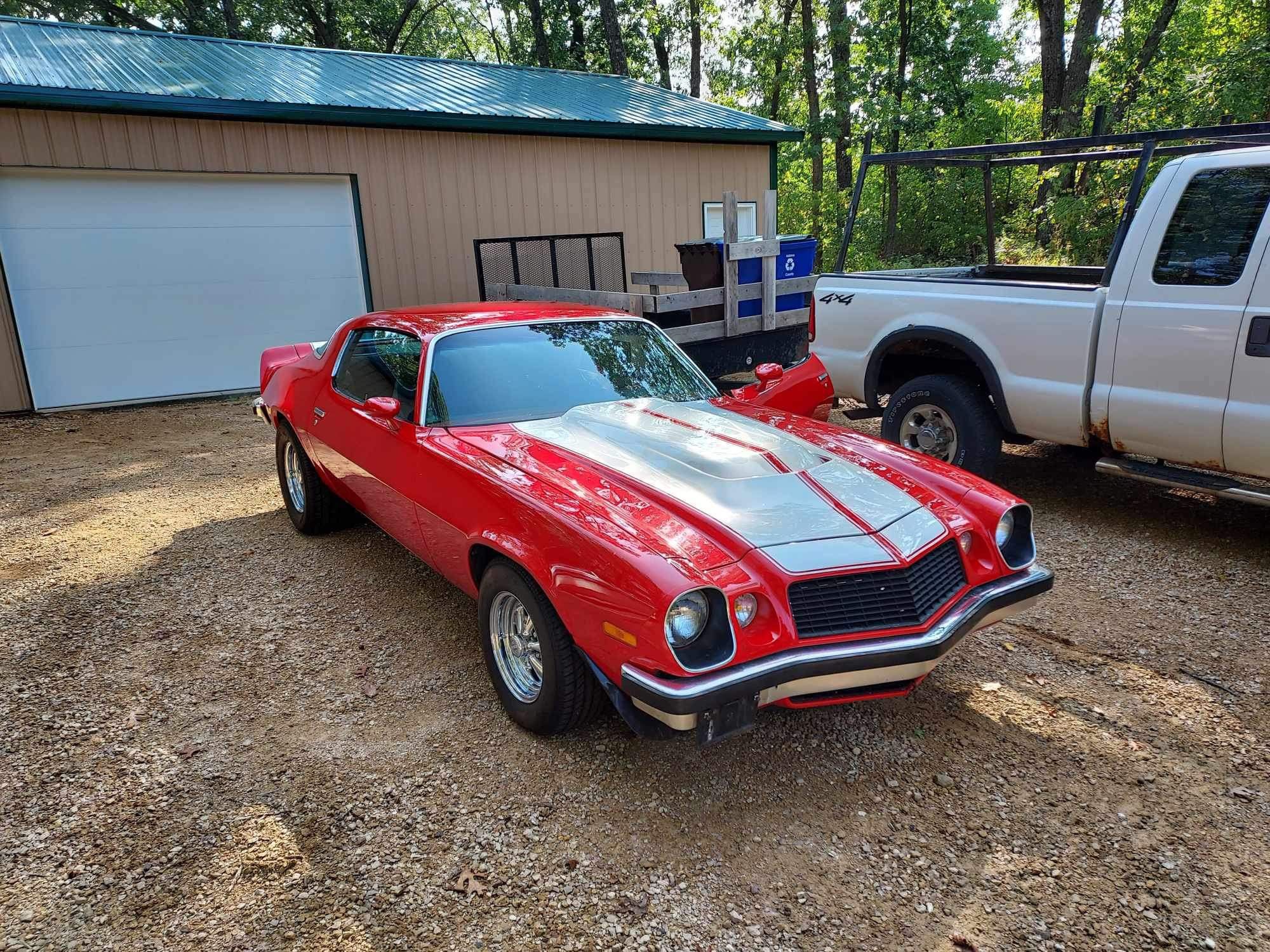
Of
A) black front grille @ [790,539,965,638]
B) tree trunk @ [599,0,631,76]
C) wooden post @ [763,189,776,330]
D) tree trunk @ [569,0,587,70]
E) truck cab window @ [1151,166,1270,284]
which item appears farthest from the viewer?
tree trunk @ [569,0,587,70]

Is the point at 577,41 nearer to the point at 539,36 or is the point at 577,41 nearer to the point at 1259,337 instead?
the point at 539,36

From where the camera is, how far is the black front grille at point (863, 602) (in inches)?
102

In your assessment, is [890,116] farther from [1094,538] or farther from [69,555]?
[69,555]

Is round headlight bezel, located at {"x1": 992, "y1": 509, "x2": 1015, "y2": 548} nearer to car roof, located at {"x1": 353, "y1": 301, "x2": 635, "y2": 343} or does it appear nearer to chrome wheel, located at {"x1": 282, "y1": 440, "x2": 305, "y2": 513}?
car roof, located at {"x1": 353, "y1": 301, "x2": 635, "y2": 343}

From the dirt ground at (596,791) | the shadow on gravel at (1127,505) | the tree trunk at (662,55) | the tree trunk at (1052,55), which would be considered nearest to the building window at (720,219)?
the tree trunk at (1052,55)

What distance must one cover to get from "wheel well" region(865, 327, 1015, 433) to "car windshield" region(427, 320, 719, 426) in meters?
2.01

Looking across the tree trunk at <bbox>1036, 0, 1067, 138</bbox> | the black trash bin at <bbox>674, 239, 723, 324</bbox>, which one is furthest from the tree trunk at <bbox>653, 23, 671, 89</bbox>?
the black trash bin at <bbox>674, 239, 723, 324</bbox>

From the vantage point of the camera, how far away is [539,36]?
25.4 metres

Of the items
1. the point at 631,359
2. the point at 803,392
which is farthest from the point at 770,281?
the point at 631,359

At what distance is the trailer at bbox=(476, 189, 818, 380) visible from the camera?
7.91m

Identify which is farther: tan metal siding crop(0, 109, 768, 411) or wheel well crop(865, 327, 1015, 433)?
tan metal siding crop(0, 109, 768, 411)

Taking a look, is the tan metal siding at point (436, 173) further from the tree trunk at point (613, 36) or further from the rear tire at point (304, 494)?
the tree trunk at point (613, 36)

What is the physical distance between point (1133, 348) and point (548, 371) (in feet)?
10.6

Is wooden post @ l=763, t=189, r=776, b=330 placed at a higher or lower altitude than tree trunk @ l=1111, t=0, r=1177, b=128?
lower
